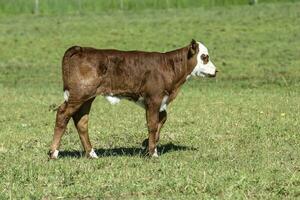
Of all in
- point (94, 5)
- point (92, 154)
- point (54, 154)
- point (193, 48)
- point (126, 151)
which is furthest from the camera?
point (94, 5)

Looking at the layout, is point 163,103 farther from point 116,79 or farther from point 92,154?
point 92,154

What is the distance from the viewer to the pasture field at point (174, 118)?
8.66 metres

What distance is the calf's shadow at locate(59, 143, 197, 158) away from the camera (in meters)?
11.2

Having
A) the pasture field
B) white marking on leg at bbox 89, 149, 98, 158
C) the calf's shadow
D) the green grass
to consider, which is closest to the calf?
white marking on leg at bbox 89, 149, 98, 158

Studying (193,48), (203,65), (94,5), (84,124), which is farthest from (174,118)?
(94,5)

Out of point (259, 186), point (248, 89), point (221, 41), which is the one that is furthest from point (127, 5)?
point (259, 186)

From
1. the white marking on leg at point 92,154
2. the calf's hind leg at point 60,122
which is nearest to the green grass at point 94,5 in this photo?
the white marking on leg at point 92,154

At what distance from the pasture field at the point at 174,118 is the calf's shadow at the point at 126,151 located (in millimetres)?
33

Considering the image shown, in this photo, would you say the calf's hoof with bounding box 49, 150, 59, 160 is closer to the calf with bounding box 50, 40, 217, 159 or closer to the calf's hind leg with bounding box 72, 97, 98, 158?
the calf with bounding box 50, 40, 217, 159

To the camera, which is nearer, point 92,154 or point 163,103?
point 92,154

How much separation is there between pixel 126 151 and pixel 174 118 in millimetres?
3694

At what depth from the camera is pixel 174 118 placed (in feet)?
49.9

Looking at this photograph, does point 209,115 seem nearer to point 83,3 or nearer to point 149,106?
point 149,106

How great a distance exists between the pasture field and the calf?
21.1 inches
